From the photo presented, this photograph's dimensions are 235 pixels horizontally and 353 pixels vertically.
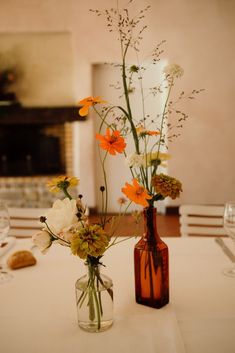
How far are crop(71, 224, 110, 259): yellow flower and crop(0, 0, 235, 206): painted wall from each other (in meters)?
4.21

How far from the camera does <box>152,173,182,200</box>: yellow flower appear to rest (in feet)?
3.04

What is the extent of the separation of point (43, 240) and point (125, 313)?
0.30m

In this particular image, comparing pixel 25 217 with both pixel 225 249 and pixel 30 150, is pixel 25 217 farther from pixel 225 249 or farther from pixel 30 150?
pixel 30 150

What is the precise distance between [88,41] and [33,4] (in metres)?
0.82

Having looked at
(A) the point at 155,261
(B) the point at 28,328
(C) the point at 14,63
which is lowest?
(B) the point at 28,328

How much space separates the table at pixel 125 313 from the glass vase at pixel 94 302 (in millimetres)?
21

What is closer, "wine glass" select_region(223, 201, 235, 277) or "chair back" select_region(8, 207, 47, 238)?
"wine glass" select_region(223, 201, 235, 277)

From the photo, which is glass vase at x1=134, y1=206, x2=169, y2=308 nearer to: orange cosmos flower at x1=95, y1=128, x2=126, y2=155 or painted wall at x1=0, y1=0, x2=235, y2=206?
orange cosmos flower at x1=95, y1=128, x2=126, y2=155

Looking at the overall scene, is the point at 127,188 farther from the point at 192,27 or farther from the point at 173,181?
the point at 192,27

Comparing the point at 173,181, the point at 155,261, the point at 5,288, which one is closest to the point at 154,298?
the point at 155,261

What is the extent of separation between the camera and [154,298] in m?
1.04

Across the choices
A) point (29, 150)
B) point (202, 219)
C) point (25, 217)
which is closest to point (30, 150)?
point (29, 150)

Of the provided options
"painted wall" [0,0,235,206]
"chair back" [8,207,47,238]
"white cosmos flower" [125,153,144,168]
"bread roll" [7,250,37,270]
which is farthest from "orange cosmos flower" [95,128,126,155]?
"painted wall" [0,0,235,206]

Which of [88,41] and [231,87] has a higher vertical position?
[88,41]
